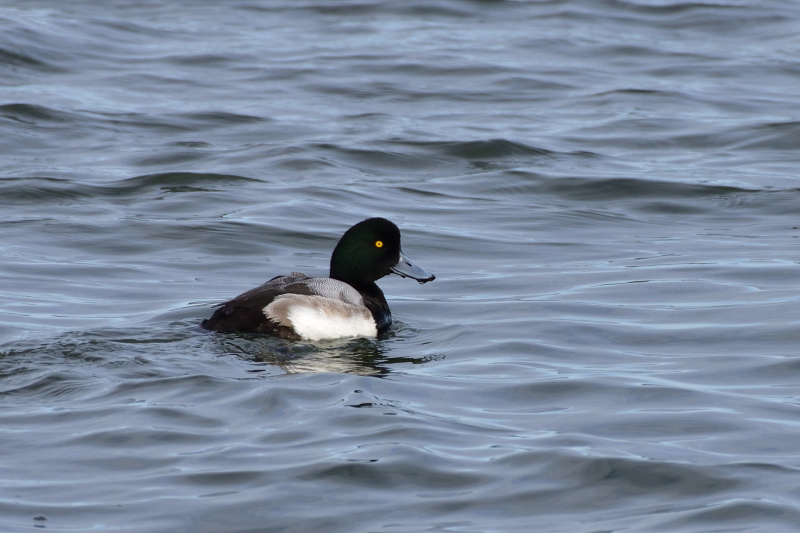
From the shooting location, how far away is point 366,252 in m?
8.69

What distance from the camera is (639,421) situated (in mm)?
6387

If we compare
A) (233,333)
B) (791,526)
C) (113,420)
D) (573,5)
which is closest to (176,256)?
(233,333)

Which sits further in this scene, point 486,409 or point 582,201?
point 582,201

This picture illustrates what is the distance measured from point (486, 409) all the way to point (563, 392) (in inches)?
22.3

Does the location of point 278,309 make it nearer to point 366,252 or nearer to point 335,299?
point 335,299

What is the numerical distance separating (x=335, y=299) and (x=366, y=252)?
0.72m

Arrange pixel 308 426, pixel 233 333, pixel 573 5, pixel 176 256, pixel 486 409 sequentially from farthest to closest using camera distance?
pixel 573 5
pixel 176 256
pixel 233 333
pixel 486 409
pixel 308 426

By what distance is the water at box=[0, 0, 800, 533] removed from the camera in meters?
→ 5.42

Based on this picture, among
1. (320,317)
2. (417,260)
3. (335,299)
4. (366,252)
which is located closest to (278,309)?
(320,317)

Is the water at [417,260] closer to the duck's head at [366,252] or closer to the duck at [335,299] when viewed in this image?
the duck at [335,299]

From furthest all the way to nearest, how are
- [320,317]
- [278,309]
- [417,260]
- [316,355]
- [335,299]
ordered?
[417,260] < [335,299] < [320,317] < [278,309] < [316,355]

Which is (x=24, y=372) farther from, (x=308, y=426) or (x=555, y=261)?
(x=555, y=261)

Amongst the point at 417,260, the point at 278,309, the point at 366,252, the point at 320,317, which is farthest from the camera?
the point at 417,260

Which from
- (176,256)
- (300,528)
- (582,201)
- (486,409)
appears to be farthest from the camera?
(582,201)
